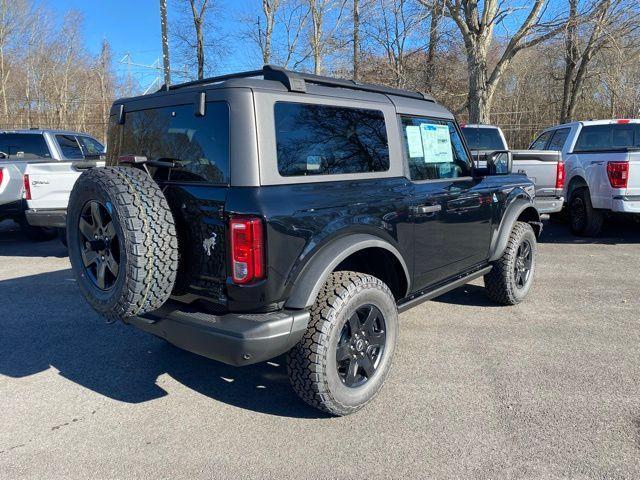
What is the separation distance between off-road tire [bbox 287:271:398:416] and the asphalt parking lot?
169 mm

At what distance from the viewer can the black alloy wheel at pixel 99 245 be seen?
2799 millimetres

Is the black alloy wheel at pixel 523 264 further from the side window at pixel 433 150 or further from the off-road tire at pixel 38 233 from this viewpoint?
the off-road tire at pixel 38 233

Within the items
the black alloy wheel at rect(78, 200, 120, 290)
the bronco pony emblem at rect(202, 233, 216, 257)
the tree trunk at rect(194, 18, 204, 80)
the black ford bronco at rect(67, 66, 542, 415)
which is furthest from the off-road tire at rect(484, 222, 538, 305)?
the tree trunk at rect(194, 18, 204, 80)

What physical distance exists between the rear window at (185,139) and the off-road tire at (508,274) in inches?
124

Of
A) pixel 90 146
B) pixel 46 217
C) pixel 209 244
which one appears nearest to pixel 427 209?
pixel 209 244

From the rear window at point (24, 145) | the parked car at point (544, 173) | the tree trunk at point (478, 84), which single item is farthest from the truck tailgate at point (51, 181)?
the tree trunk at point (478, 84)

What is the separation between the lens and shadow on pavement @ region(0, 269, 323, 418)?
3326 millimetres

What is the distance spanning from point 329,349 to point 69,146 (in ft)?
26.8

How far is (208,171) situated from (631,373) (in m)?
3.29

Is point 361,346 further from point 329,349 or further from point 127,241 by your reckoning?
point 127,241

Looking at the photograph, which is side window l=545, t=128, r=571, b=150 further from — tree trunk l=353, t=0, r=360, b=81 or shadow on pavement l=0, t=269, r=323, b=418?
tree trunk l=353, t=0, r=360, b=81

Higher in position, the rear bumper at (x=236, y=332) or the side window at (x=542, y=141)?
the side window at (x=542, y=141)

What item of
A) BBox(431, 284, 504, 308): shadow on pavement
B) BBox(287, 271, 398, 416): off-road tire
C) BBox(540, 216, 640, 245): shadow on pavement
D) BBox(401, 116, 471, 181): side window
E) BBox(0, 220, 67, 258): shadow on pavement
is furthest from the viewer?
BBox(540, 216, 640, 245): shadow on pavement

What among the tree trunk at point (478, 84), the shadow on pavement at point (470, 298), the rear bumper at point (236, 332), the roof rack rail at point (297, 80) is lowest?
the shadow on pavement at point (470, 298)
